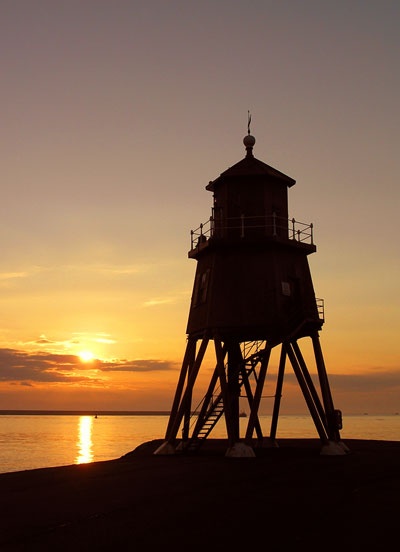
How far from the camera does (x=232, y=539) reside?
15180mm

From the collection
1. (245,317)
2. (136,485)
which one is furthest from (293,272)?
(136,485)

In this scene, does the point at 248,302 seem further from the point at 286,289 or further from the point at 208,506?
the point at 208,506

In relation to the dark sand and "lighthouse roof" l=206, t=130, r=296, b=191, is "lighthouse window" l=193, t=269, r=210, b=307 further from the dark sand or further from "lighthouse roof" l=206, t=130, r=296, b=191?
the dark sand

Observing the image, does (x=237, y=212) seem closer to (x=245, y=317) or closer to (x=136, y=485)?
(x=245, y=317)

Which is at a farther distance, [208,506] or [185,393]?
[185,393]

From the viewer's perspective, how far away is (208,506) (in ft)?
60.9

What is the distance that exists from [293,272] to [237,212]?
4171 mm

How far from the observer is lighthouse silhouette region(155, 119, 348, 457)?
3241cm

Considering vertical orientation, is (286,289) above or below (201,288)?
below

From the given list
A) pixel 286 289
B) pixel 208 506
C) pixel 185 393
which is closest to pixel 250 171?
pixel 286 289

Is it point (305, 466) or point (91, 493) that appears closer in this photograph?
point (91, 493)

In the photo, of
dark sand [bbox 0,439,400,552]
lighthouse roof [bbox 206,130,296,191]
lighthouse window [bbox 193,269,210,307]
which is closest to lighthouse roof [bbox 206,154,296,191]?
lighthouse roof [bbox 206,130,296,191]

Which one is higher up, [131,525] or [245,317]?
[245,317]

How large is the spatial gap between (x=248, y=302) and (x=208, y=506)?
15.3 metres
